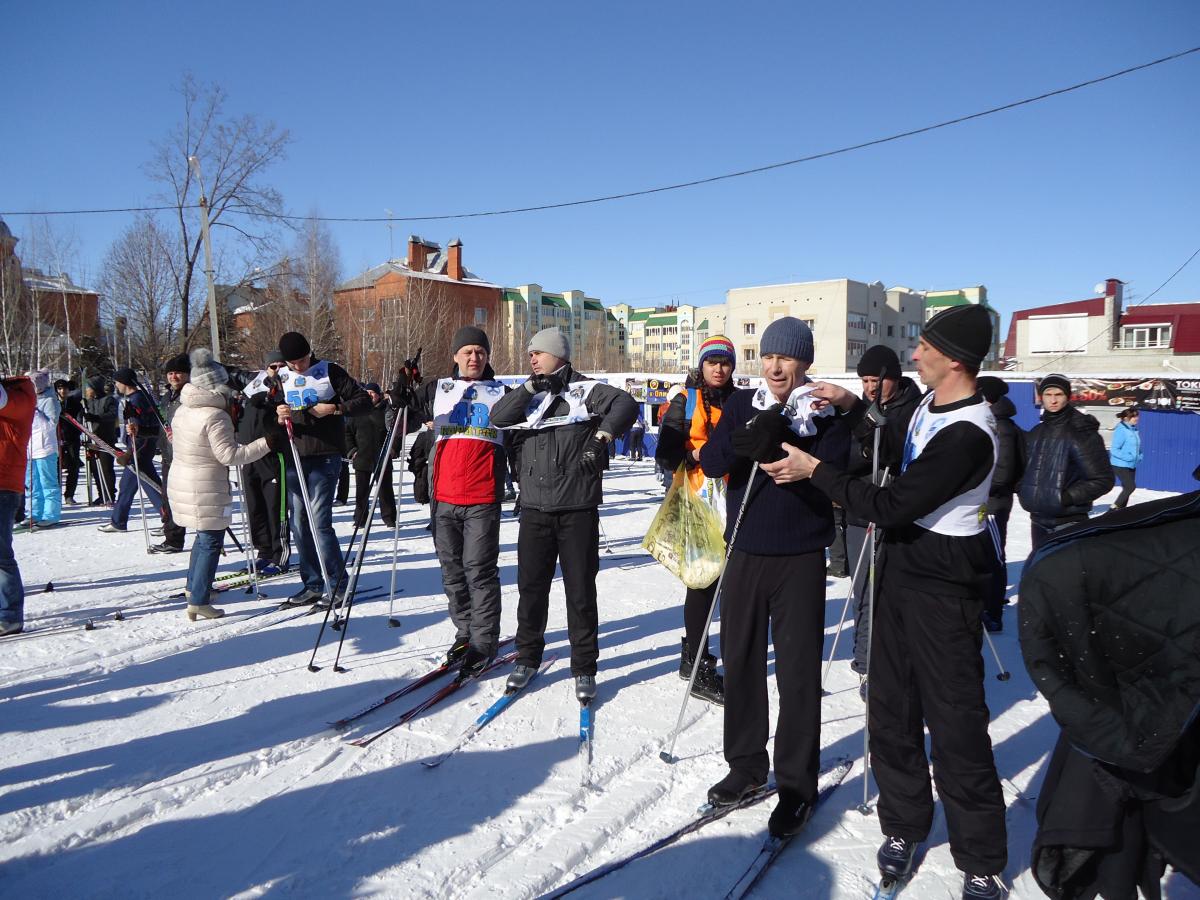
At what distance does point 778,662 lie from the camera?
2.98 meters

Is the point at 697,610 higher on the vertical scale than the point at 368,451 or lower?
lower

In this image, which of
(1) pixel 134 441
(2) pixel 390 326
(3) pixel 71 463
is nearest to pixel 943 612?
(1) pixel 134 441

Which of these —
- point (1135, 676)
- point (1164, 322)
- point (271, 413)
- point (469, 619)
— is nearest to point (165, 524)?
point (271, 413)

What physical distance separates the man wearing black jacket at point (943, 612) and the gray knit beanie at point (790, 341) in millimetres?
489

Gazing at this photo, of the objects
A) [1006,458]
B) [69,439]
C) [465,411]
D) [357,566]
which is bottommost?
[357,566]

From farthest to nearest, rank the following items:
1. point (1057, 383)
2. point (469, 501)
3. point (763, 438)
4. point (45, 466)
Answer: point (45, 466)
point (1057, 383)
point (469, 501)
point (763, 438)

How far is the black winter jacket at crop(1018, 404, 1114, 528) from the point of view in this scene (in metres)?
5.08

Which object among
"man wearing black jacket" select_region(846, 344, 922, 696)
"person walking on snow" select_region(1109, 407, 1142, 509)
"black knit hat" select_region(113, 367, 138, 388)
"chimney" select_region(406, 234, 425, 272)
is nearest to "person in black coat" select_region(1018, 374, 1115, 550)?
"man wearing black jacket" select_region(846, 344, 922, 696)

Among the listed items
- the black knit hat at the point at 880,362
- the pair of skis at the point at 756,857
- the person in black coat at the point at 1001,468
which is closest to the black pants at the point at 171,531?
the pair of skis at the point at 756,857

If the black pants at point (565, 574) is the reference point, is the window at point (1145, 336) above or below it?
above

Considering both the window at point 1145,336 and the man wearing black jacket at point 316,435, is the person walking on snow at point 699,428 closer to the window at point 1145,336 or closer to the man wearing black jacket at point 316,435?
the man wearing black jacket at point 316,435

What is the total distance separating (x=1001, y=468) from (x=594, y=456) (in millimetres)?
2102

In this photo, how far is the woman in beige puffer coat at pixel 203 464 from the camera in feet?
17.5

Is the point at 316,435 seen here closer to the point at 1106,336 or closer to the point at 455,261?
the point at 1106,336
